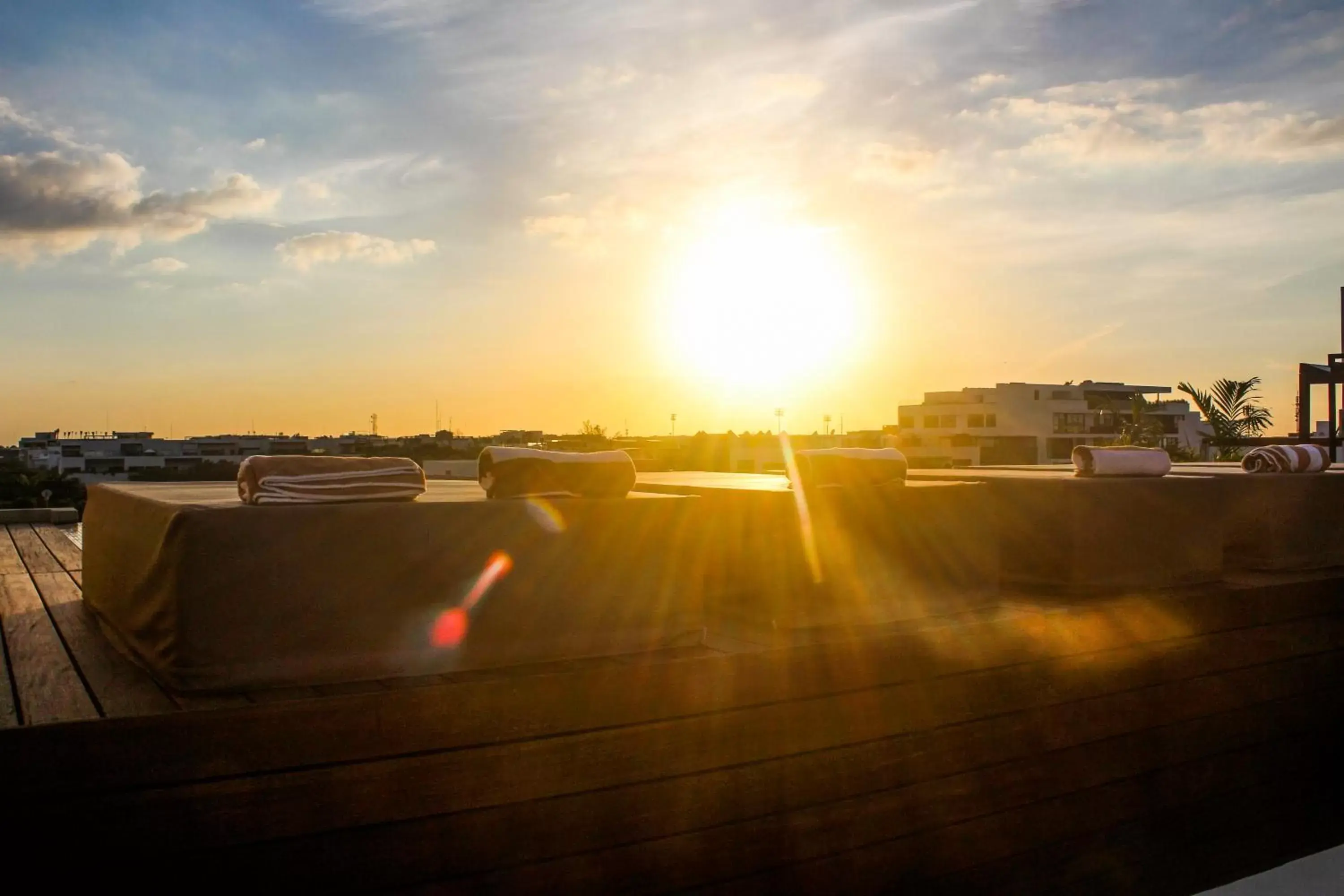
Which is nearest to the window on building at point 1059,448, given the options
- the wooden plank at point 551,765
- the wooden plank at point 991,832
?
the wooden plank at point 991,832

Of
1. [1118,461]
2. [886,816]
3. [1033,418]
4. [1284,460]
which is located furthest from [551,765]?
[1033,418]

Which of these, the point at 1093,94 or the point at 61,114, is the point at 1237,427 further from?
the point at 61,114

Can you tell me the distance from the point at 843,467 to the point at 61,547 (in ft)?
13.9

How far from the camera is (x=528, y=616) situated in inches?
97.7

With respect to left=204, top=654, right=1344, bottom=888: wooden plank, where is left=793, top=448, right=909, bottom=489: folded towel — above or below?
above

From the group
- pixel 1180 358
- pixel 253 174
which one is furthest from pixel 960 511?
pixel 1180 358

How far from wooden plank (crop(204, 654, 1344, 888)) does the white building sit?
39481mm

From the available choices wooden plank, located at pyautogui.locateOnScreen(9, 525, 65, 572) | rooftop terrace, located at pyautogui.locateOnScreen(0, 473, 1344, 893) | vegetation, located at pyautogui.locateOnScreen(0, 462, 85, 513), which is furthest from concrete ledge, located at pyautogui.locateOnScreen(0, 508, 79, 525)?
rooftop terrace, located at pyautogui.locateOnScreen(0, 473, 1344, 893)

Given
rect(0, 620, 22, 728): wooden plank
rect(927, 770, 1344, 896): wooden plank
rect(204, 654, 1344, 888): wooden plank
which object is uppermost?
rect(0, 620, 22, 728): wooden plank

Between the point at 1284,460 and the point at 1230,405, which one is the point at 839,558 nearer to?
the point at 1284,460

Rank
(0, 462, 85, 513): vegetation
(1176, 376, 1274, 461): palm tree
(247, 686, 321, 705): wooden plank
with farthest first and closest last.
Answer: (1176, 376, 1274, 461): palm tree → (0, 462, 85, 513): vegetation → (247, 686, 321, 705): wooden plank

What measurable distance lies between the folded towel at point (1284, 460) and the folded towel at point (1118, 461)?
783 mm

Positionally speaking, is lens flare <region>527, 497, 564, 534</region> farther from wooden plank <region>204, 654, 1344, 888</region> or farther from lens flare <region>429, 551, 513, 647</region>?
wooden plank <region>204, 654, 1344, 888</region>

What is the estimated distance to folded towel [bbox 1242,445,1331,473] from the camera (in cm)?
458
